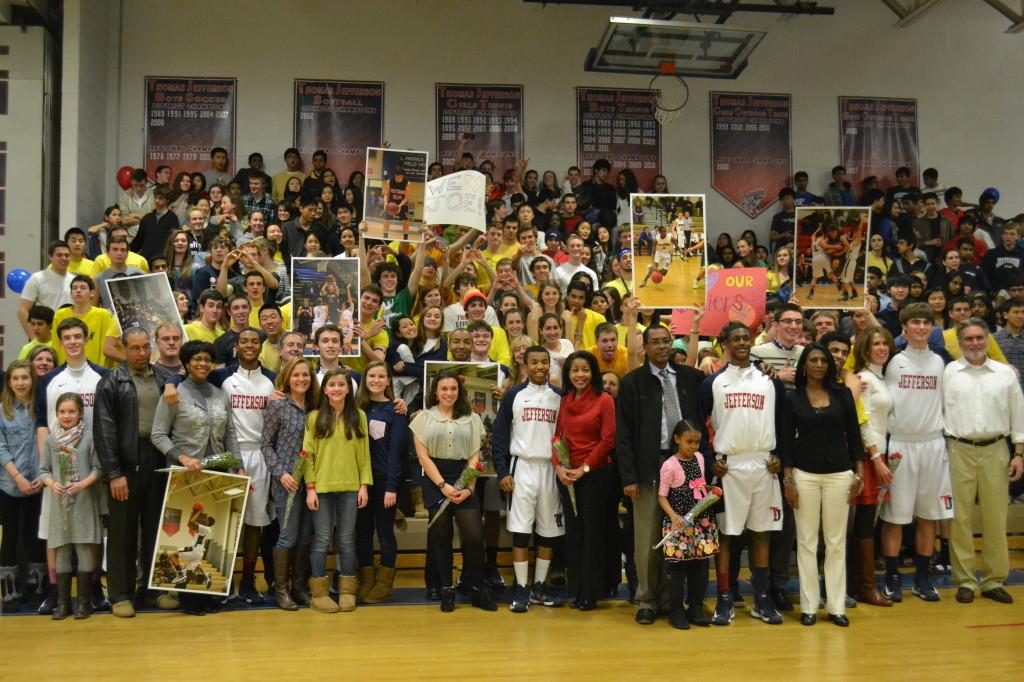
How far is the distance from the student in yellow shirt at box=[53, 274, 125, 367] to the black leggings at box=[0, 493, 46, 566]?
1378mm

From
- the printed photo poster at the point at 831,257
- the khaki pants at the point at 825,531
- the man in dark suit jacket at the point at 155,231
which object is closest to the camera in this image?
the khaki pants at the point at 825,531

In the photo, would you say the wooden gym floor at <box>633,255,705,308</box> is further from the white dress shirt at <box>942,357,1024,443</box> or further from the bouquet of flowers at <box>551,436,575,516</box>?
the white dress shirt at <box>942,357,1024,443</box>

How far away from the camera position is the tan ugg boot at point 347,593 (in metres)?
5.98

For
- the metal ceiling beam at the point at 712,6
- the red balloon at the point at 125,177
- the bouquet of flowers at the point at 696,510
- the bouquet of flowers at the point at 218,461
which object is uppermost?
the metal ceiling beam at the point at 712,6

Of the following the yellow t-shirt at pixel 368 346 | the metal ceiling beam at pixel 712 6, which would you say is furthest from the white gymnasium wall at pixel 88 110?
the yellow t-shirt at pixel 368 346

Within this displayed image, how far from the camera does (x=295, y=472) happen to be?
6004 mm

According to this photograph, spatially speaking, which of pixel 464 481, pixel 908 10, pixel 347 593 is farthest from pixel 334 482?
pixel 908 10

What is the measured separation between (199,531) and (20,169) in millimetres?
8200

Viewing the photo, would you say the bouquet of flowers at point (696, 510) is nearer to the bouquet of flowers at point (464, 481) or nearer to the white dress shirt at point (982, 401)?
the bouquet of flowers at point (464, 481)

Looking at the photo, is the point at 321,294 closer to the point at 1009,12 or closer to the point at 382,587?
the point at 382,587

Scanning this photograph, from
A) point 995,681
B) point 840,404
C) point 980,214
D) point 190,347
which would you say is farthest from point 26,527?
point 980,214

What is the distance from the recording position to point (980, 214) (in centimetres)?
1389

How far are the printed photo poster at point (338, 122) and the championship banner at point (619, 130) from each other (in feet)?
10.3

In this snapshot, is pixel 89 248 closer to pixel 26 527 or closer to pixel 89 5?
pixel 89 5
